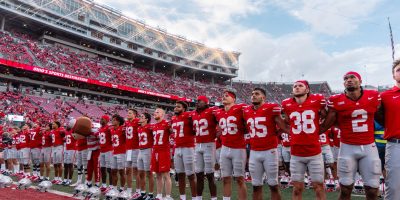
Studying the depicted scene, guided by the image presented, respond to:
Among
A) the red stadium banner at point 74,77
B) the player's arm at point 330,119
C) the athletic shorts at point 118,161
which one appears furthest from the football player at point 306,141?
the red stadium banner at point 74,77

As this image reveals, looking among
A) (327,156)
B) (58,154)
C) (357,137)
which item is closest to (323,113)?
(357,137)

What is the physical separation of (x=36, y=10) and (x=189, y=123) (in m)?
39.5

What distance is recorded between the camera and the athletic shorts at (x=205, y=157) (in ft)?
20.2

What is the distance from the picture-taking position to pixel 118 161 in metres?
7.98

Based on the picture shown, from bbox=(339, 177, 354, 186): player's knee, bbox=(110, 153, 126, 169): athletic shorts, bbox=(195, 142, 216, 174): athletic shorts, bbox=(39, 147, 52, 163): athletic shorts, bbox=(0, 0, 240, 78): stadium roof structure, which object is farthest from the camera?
bbox=(0, 0, 240, 78): stadium roof structure

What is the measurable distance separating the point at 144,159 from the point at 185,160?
1.28m

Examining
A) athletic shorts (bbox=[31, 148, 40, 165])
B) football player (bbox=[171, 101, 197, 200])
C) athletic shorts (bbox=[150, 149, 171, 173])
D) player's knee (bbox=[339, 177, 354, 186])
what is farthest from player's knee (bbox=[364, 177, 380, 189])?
athletic shorts (bbox=[31, 148, 40, 165])

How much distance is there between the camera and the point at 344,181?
4.09 metres

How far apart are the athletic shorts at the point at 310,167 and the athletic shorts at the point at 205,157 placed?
1897 mm

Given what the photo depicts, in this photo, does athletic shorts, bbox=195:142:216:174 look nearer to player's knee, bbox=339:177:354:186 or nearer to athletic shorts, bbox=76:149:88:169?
player's knee, bbox=339:177:354:186

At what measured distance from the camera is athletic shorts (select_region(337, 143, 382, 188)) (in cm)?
397

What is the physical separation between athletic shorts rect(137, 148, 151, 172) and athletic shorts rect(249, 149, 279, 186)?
295 cm

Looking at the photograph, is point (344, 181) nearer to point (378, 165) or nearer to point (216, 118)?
point (378, 165)

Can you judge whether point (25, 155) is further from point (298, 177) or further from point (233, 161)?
point (298, 177)
